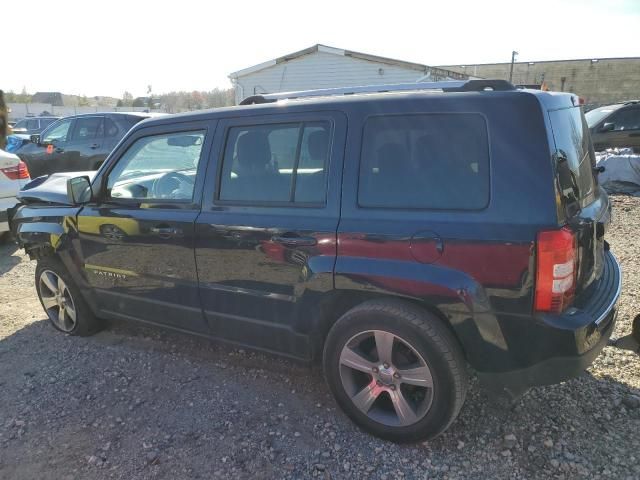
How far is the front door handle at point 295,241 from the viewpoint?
8.36ft

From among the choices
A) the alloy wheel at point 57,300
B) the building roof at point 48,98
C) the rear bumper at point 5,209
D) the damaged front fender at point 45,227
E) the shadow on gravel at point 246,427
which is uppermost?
the building roof at point 48,98

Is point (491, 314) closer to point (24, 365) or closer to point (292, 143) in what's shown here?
point (292, 143)

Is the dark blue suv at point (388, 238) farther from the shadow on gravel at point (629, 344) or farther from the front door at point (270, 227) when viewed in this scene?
the shadow on gravel at point (629, 344)

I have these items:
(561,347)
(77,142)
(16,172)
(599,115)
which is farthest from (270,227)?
(599,115)

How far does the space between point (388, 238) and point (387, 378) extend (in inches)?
30.4

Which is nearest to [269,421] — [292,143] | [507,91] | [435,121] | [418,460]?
[418,460]

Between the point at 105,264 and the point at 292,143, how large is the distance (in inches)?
71.4

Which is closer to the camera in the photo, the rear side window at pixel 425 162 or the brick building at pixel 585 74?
the rear side window at pixel 425 162

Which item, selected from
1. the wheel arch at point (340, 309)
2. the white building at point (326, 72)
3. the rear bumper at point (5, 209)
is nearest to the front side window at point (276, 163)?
the wheel arch at point (340, 309)

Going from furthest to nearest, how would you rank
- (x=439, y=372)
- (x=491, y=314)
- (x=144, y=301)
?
(x=144, y=301)
(x=439, y=372)
(x=491, y=314)

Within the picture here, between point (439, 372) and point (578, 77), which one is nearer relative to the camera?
point (439, 372)

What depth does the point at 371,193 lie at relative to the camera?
245 cm

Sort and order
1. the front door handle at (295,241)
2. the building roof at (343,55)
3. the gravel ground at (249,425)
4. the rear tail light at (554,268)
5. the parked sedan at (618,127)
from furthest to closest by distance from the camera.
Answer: the building roof at (343,55), the parked sedan at (618,127), the front door handle at (295,241), the gravel ground at (249,425), the rear tail light at (554,268)

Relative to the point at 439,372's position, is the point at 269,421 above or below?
below
